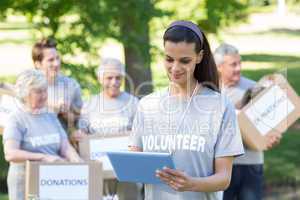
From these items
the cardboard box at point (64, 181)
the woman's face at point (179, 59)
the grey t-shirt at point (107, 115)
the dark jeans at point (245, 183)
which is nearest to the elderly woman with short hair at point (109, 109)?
the grey t-shirt at point (107, 115)

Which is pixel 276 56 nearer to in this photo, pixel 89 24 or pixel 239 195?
pixel 89 24

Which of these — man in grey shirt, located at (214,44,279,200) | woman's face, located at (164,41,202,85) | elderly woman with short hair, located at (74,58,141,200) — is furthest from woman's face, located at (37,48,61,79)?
woman's face, located at (164,41,202,85)

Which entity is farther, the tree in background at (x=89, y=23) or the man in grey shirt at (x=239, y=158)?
the tree in background at (x=89, y=23)

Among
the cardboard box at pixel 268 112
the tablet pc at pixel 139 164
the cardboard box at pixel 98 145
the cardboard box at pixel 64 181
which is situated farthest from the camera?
the cardboard box at pixel 98 145

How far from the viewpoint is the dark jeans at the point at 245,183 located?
24.2ft

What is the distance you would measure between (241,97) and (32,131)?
6.11 ft

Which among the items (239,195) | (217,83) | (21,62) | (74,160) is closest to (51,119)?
(74,160)

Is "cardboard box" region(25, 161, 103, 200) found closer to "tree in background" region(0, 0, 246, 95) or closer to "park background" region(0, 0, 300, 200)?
"park background" region(0, 0, 300, 200)

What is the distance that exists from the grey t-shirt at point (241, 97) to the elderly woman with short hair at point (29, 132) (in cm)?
153

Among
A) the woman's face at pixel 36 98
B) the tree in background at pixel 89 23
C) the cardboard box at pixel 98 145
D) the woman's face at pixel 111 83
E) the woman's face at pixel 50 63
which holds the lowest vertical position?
the cardboard box at pixel 98 145

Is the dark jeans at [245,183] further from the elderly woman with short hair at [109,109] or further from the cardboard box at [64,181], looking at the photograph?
the cardboard box at [64,181]

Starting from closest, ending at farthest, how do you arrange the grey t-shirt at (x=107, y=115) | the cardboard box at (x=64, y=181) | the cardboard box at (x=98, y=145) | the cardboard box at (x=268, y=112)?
the cardboard box at (x=64, y=181) < the cardboard box at (x=268, y=112) < the cardboard box at (x=98, y=145) < the grey t-shirt at (x=107, y=115)

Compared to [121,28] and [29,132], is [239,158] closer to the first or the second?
[29,132]

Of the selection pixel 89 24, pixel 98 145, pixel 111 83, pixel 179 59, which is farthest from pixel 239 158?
pixel 179 59
